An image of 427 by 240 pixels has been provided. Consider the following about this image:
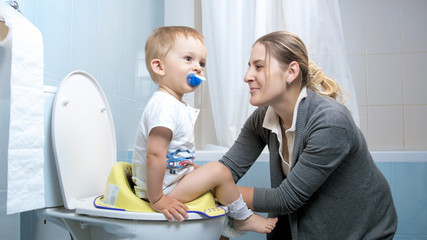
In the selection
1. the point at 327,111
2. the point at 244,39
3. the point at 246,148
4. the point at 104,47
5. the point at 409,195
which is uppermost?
the point at 244,39

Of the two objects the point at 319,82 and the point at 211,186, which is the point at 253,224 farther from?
the point at 319,82

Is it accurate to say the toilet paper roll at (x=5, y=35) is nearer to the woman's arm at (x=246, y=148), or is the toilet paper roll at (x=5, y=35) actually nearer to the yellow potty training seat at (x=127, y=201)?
the yellow potty training seat at (x=127, y=201)

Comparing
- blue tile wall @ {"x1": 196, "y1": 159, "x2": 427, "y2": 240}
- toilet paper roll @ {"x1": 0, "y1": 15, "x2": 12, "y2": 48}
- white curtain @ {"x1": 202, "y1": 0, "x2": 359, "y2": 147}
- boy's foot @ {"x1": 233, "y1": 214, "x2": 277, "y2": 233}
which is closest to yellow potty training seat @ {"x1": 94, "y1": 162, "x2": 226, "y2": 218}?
boy's foot @ {"x1": 233, "y1": 214, "x2": 277, "y2": 233}

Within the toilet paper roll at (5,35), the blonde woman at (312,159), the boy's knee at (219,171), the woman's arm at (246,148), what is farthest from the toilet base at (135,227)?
the toilet paper roll at (5,35)

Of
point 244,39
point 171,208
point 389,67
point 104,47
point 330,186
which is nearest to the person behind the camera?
point 171,208

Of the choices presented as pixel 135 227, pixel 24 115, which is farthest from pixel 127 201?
pixel 24 115

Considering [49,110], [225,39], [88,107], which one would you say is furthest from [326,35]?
[49,110]

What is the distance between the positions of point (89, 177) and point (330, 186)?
2.21 feet

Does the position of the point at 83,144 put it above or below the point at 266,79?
below

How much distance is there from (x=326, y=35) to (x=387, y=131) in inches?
29.9

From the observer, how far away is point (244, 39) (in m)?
1.74

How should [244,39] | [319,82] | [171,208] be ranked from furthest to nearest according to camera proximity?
[244,39] → [319,82] → [171,208]

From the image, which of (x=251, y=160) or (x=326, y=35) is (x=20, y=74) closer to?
(x=251, y=160)

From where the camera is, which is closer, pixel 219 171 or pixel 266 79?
pixel 219 171
